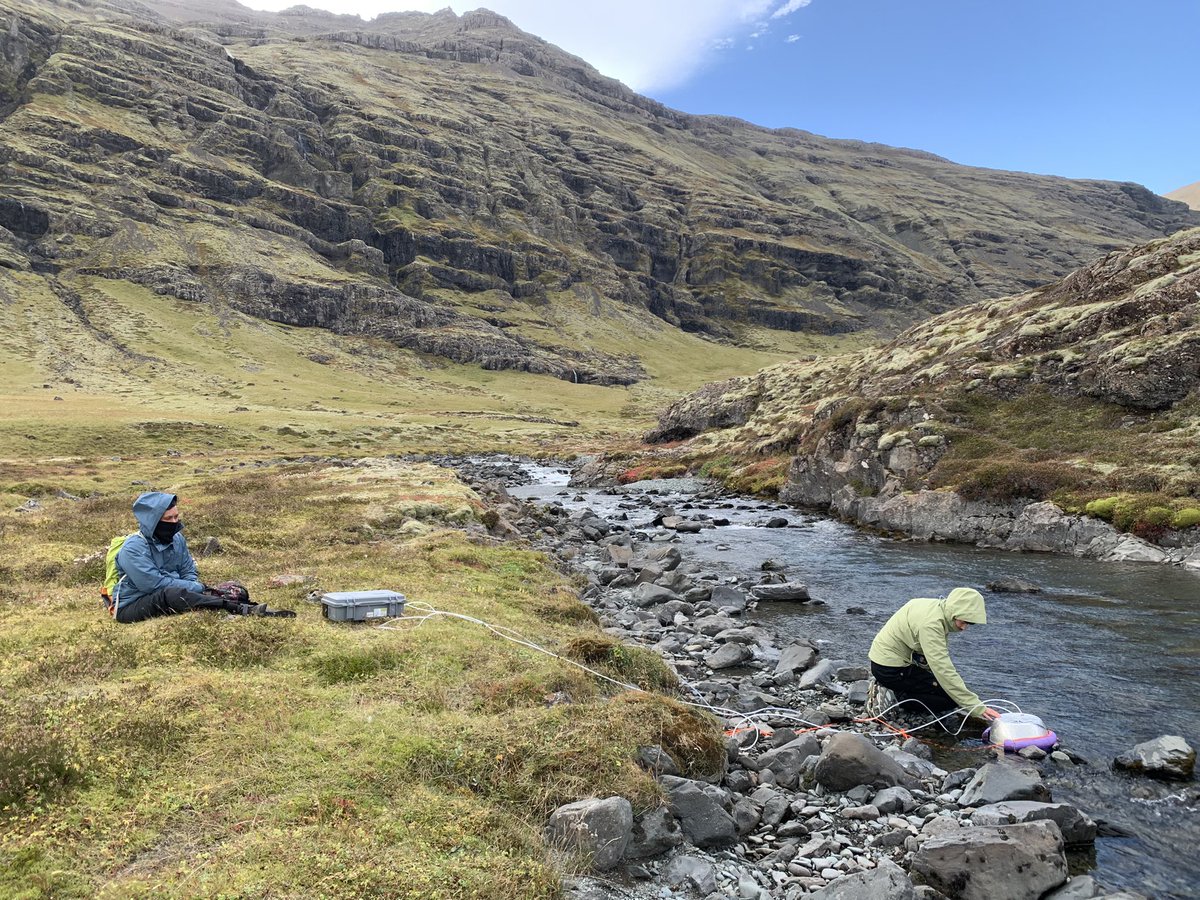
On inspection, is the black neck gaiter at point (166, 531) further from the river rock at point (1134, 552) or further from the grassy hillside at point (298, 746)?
the river rock at point (1134, 552)

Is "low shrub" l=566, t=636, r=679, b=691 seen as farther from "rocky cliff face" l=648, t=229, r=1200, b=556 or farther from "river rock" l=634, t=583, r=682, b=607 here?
"rocky cliff face" l=648, t=229, r=1200, b=556

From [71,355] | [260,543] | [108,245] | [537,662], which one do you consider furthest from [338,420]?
[108,245]

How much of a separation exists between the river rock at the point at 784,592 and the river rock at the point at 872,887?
56.7ft

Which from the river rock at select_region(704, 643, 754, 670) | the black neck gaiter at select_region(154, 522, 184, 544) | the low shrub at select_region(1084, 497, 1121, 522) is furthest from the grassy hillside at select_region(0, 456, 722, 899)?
the low shrub at select_region(1084, 497, 1121, 522)

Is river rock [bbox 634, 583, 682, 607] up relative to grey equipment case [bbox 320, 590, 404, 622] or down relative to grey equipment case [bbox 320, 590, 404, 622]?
down

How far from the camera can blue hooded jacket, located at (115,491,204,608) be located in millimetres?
13555

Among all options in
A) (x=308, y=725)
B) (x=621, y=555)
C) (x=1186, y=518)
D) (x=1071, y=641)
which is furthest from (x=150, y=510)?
(x=1186, y=518)

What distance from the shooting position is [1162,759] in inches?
453

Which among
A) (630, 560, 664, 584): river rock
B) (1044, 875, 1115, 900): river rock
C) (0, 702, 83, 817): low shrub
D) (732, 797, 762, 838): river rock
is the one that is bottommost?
(630, 560, 664, 584): river rock

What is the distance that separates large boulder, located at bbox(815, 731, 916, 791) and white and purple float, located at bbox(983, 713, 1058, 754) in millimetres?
2559

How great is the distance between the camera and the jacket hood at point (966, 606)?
519 inches

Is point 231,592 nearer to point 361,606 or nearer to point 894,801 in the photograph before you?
point 361,606

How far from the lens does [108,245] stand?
199125 millimetres

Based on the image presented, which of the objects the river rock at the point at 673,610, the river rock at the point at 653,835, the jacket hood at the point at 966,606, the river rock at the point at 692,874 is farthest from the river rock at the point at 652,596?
the river rock at the point at 692,874
